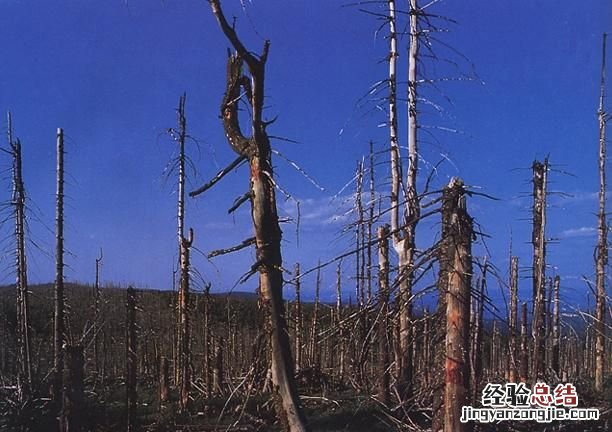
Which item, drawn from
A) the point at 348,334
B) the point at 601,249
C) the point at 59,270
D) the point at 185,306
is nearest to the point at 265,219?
the point at 348,334

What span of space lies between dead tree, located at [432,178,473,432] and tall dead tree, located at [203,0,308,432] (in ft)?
6.07

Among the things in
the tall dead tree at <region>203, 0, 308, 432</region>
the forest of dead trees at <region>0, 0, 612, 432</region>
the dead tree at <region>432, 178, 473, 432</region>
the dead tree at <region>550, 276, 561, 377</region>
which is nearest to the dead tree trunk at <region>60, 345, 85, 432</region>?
the forest of dead trees at <region>0, 0, 612, 432</region>

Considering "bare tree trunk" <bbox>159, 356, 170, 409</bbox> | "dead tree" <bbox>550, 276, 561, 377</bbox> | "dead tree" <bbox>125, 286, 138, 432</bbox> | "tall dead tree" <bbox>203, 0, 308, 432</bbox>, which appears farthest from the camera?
"dead tree" <bbox>550, 276, 561, 377</bbox>

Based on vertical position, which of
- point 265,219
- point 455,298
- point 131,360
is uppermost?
point 265,219

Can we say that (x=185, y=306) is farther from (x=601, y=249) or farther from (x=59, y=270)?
(x=601, y=249)

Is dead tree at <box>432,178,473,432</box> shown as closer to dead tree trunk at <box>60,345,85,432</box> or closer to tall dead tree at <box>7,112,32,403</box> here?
dead tree trunk at <box>60,345,85,432</box>

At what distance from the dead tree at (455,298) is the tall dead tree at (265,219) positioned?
72.9 inches

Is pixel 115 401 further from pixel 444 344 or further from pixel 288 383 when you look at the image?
pixel 444 344

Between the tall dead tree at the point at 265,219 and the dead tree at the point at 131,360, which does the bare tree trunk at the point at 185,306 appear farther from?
the tall dead tree at the point at 265,219

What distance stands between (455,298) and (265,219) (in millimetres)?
2304

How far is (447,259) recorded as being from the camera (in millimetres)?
4426

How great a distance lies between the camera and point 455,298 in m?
4.34

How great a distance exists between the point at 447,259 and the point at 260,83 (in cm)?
283

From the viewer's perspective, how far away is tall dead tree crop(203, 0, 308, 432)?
5875 mm
